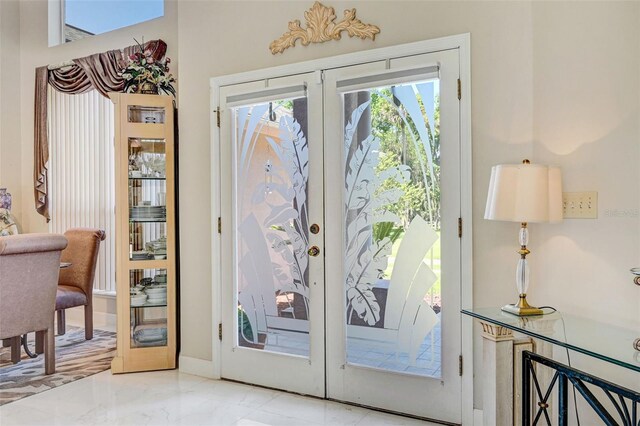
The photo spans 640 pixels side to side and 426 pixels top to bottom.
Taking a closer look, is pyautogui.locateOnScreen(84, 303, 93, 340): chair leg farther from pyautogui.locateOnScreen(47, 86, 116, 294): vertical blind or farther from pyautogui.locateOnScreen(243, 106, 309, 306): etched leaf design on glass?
pyautogui.locateOnScreen(243, 106, 309, 306): etched leaf design on glass

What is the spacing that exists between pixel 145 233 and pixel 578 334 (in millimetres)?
3015

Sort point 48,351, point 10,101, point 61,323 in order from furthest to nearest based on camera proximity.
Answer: point 10,101, point 61,323, point 48,351

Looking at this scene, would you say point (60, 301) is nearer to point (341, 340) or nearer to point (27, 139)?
point (27, 139)

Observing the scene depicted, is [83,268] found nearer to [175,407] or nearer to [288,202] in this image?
[175,407]

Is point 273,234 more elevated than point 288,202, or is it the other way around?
point 288,202

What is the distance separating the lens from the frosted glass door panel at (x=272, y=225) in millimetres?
3143

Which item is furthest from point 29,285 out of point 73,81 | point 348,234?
point 73,81

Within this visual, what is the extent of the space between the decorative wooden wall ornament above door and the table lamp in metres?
1.28

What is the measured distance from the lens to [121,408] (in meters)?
2.94

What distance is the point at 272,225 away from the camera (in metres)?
3.23

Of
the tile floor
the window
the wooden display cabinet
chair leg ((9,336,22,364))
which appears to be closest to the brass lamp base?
the tile floor

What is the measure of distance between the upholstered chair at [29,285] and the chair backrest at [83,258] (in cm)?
89

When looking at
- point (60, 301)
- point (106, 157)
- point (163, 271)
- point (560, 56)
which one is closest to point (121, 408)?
point (163, 271)

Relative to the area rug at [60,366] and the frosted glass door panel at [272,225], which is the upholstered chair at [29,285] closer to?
the area rug at [60,366]
